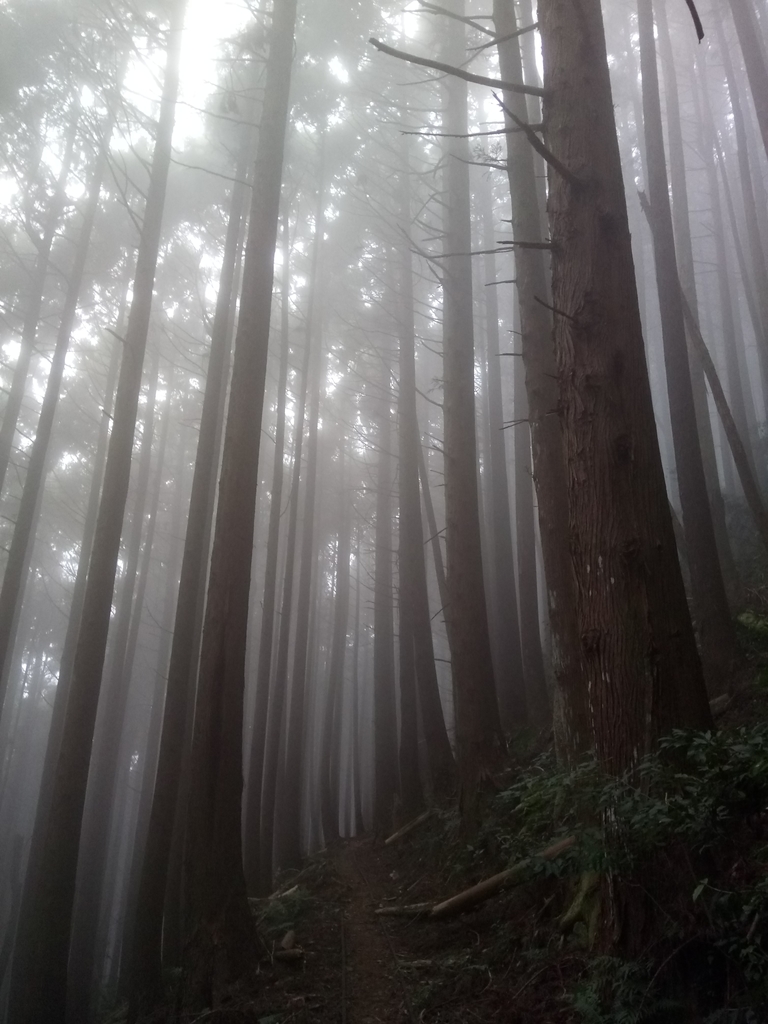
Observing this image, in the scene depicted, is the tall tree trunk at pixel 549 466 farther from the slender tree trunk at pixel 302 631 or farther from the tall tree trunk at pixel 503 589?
the slender tree trunk at pixel 302 631

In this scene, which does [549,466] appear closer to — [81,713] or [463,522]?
[463,522]

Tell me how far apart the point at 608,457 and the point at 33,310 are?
50.1ft

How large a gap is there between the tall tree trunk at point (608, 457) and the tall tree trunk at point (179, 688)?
621cm

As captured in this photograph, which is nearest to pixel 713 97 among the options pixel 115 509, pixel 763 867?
pixel 115 509

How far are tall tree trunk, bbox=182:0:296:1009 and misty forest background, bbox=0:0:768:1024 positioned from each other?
0.09 feet

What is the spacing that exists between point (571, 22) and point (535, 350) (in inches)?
110

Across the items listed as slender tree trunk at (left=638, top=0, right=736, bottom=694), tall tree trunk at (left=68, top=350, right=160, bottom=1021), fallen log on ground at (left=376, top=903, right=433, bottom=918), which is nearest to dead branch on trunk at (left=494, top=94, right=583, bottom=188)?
slender tree trunk at (left=638, top=0, right=736, bottom=694)

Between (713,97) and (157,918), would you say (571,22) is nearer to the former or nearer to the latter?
(157,918)

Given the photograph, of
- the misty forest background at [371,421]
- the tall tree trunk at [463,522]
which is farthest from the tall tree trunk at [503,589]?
the tall tree trunk at [463,522]

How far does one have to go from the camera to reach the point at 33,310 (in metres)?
15.6

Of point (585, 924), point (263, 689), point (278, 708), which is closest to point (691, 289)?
point (263, 689)

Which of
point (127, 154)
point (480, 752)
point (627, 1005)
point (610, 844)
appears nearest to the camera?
point (627, 1005)

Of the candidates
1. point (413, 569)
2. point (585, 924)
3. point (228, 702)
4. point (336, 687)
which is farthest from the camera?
point (336, 687)

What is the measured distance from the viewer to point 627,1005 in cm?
302
